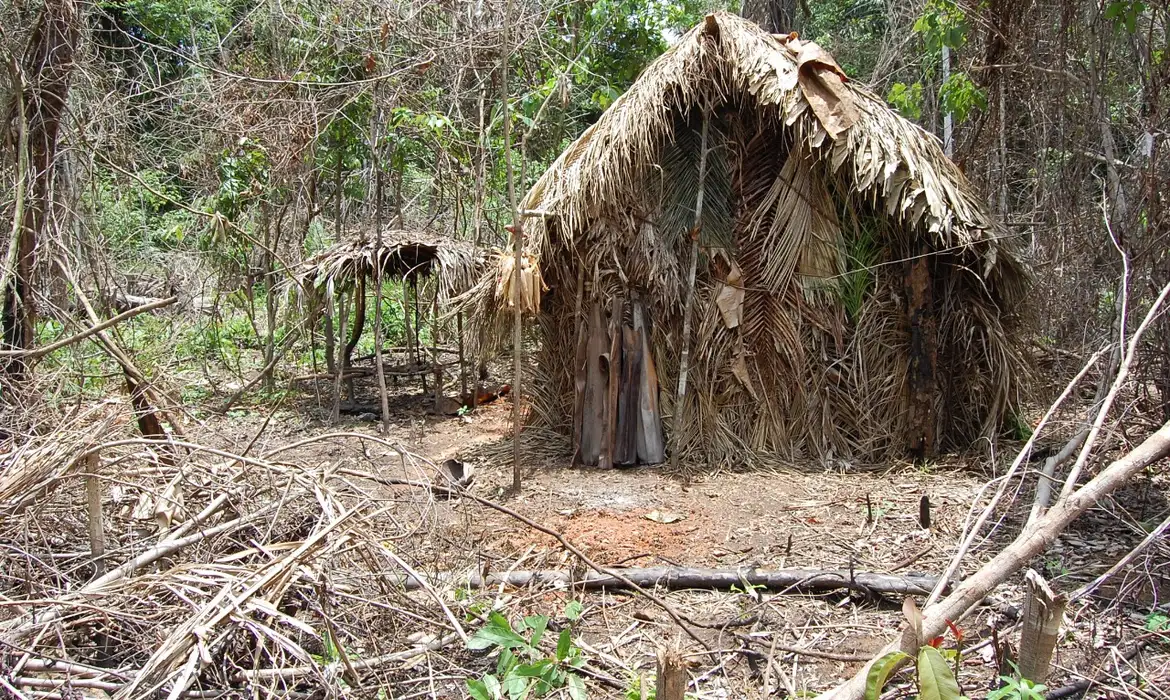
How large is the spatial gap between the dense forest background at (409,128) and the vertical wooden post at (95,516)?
7.07 feet

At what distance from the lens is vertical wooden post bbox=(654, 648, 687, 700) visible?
2.52 meters

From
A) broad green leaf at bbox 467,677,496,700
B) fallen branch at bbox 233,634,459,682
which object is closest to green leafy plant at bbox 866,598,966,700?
broad green leaf at bbox 467,677,496,700

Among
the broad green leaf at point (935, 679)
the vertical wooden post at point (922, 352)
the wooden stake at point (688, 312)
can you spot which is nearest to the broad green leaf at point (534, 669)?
the broad green leaf at point (935, 679)

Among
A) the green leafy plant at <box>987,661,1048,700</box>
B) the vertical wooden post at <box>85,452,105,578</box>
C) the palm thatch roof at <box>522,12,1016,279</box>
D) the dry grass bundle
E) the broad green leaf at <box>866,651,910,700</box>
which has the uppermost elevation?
the palm thatch roof at <box>522,12,1016,279</box>

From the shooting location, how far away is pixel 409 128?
914cm

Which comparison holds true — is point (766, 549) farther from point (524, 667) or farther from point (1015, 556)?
point (524, 667)

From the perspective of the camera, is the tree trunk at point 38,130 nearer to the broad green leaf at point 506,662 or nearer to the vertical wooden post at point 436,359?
the vertical wooden post at point 436,359

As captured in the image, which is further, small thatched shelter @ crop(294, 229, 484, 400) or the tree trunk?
small thatched shelter @ crop(294, 229, 484, 400)

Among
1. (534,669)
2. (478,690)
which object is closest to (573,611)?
(534,669)

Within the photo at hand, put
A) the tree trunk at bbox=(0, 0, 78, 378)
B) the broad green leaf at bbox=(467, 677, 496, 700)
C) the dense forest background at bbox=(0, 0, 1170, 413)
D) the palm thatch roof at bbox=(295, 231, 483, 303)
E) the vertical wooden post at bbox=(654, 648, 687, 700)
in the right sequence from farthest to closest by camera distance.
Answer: the palm thatch roof at bbox=(295, 231, 483, 303) < the tree trunk at bbox=(0, 0, 78, 378) < the dense forest background at bbox=(0, 0, 1170, 413) < the broad green leaf at bbox=(467, 677, 496, 700) < the vertical wooden post at bbox=(654, 648, 687, 700)

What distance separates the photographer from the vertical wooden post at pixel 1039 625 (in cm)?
282

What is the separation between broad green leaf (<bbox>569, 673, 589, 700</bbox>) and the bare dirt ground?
1.11 ft

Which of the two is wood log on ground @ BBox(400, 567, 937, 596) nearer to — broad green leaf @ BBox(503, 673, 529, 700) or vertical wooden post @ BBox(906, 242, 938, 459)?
broad green leaf @ BBox(503, 673, 529, 700)

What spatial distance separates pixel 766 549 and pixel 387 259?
216 inches
